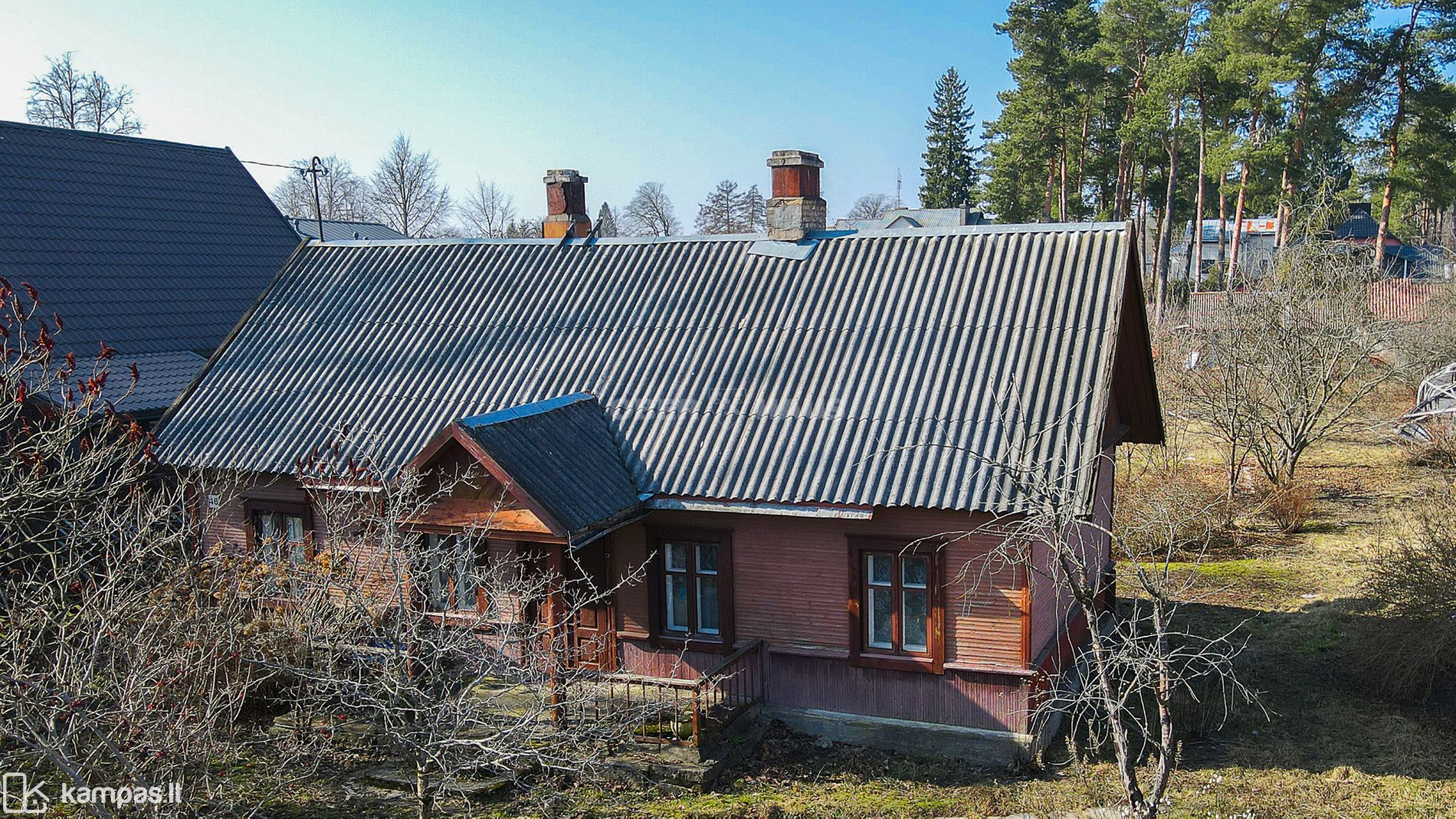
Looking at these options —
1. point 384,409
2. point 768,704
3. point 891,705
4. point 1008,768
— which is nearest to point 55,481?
point 384,409

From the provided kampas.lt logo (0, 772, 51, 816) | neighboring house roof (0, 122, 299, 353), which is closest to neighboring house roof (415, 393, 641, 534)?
kampas.lt logo (0, 772, 51, 816)

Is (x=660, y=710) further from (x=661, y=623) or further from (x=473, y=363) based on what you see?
(x=473, y=363)

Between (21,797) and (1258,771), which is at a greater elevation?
(21,797)

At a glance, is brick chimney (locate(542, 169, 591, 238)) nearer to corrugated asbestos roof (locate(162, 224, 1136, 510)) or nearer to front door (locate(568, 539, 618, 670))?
corrugated asbestos roof (locate(162, 224, 1136, 510))

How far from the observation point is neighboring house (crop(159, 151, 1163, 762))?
441 inches

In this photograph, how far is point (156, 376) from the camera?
17.4 metres

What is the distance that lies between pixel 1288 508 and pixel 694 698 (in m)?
15.3

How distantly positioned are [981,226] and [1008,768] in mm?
6671

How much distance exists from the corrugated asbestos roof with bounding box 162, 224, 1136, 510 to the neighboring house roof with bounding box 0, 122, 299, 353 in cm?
389

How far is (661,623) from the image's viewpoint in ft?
41.0

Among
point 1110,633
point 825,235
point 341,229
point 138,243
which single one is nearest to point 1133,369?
point 1110,633

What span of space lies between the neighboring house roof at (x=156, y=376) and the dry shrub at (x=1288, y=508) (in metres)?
19.4

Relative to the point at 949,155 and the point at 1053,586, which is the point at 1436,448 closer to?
the point at 1053,586

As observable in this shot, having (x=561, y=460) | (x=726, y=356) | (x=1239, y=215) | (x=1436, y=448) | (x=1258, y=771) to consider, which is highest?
(x=1239, y=215)
